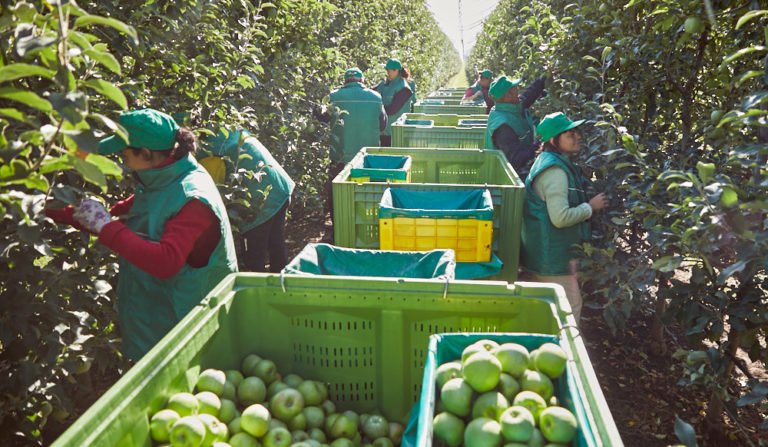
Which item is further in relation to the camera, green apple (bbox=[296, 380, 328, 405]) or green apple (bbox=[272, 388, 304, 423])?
green apple (bbox=[296, 380, 328, 405])

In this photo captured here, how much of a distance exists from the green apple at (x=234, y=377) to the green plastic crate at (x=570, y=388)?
0.81m

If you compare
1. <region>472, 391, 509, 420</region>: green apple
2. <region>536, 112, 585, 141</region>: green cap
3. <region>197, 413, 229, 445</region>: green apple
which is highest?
<region>536, 112, 585, 141</region>: green cap

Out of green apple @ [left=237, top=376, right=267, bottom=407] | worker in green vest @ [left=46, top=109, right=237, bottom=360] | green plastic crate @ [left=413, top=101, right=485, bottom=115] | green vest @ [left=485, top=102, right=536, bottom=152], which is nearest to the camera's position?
green apple @ [left=237, top=376, right=267, bottom=407]

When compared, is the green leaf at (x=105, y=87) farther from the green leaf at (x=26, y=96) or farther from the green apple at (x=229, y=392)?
the green apple at (x=229, y=392)

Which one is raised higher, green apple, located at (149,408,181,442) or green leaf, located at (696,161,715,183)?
green leaf, located at (696,161,715,183)

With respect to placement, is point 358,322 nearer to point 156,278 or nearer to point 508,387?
point 508,387

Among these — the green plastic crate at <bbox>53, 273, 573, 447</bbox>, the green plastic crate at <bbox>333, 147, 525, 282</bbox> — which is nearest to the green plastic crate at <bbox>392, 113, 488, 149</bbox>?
the green plastic crate at <bbox>333, 147, 525, 282</bbox>

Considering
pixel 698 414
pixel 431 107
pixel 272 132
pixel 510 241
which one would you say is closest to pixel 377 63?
pixel 431 107

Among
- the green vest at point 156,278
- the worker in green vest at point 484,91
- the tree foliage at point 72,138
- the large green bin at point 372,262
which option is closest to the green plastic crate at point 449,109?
the worker in green vest at point 484,91

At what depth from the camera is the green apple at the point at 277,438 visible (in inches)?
72.5

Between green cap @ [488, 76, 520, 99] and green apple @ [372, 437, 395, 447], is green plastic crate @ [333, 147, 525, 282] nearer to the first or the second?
green cap @ [488, 76, 520, 99]

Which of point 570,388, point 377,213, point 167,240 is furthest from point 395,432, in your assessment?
point 377,213

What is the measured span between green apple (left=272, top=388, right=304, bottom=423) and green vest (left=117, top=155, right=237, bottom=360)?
35.6 inches

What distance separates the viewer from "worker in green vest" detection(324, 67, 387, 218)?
23.3ft
